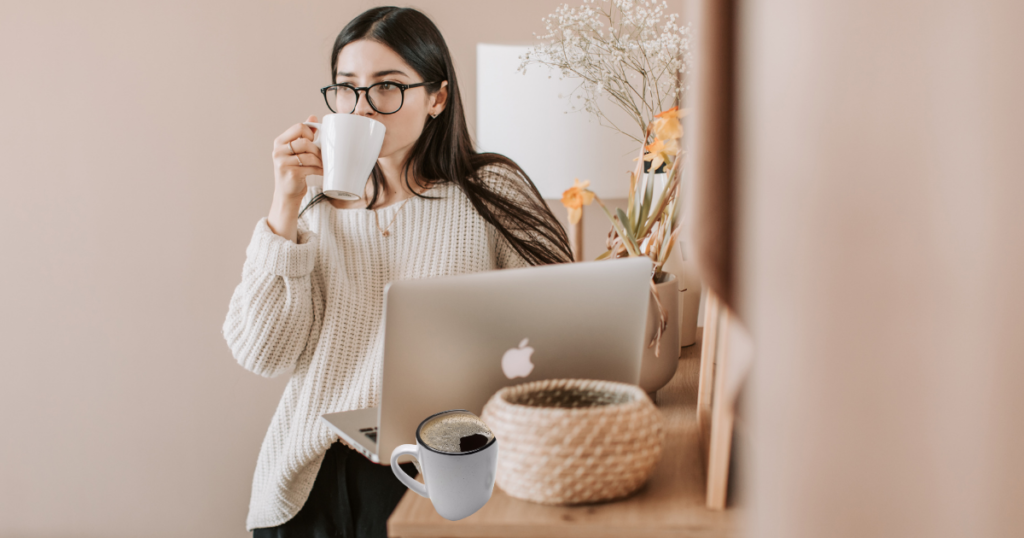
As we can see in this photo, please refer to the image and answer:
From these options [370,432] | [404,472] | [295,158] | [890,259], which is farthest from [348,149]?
[890,259]

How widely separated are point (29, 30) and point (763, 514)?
69.0 inches

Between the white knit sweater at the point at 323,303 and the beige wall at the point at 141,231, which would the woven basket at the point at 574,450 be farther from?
the beige wall at the point at 141,231

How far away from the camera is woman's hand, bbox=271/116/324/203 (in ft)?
2.62

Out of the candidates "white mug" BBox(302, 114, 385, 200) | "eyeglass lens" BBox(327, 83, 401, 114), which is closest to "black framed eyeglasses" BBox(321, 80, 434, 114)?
"eyeglass lens" BBox(327, 83, 401, 114)

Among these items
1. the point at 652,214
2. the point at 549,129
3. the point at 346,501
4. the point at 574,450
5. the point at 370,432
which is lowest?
the point at 346,501

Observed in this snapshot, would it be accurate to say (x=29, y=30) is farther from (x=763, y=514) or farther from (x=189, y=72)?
(x=763, y=514)

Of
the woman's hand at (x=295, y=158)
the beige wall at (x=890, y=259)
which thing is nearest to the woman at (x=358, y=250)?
the woman's hand at (x=295, y=158)

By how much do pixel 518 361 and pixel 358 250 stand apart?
633 millimetres

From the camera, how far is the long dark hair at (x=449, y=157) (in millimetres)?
938

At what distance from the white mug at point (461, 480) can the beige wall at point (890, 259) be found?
21 centimetres

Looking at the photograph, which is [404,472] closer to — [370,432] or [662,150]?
[370,432]

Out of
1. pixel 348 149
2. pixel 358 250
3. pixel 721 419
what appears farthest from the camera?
pixel 358 250

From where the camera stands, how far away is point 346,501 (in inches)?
34.6

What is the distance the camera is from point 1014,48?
12 cm
